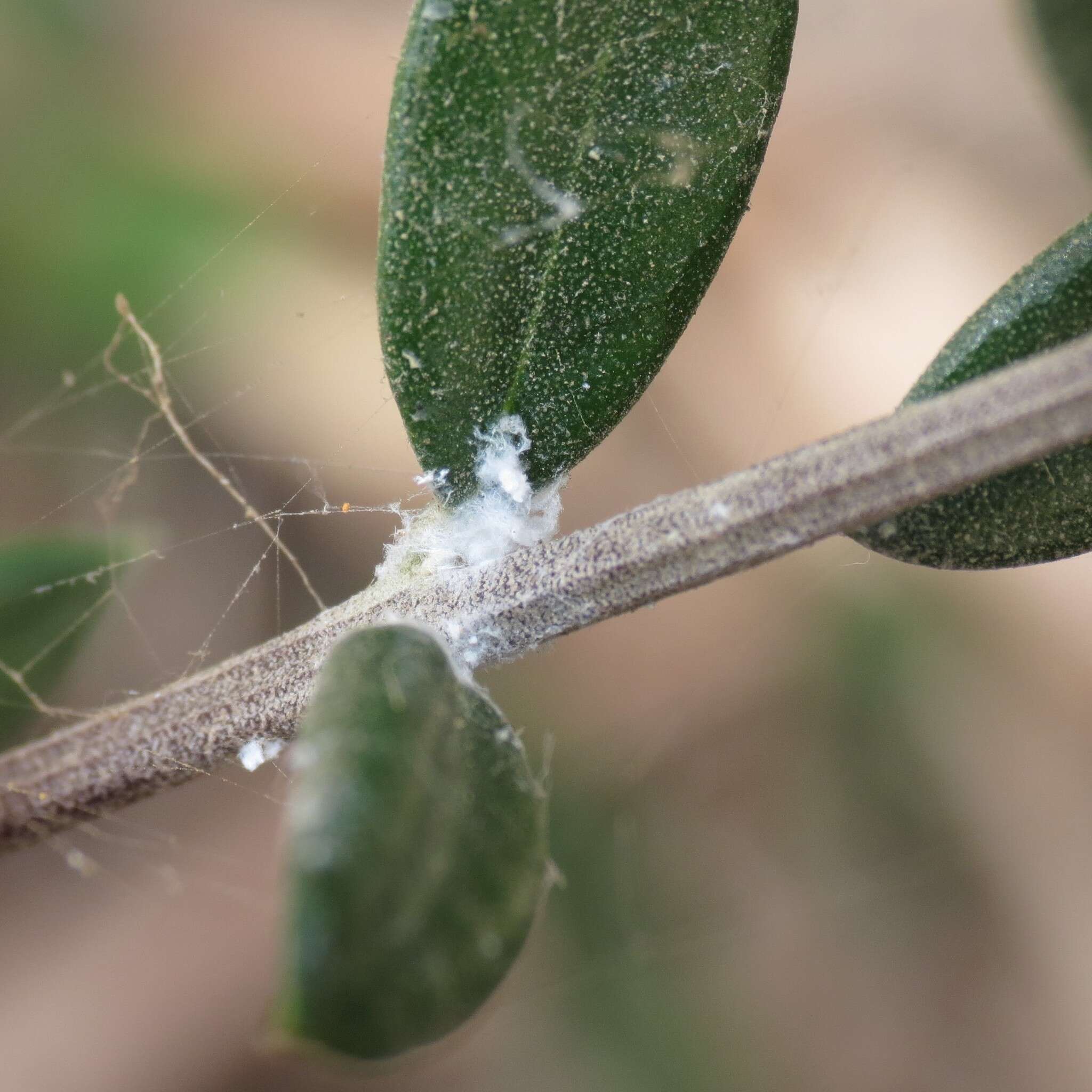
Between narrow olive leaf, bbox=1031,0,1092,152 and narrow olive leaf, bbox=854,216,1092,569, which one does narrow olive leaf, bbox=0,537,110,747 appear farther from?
narrow olive leaf, bbox=1031,0,1092,152

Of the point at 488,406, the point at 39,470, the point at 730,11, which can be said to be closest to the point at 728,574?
the point at 488,406

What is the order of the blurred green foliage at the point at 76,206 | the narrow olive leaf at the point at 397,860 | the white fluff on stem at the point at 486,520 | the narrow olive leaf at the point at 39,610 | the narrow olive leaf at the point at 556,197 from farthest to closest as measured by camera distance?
the blurred green foliage at the point at 76,206, the narrow olive leaf at the point at 39,610, the white fluff on stem at the point at 486,520, the narrow olive leaf at the point at 556,197, the narrow olive leaf at the point at 397,860

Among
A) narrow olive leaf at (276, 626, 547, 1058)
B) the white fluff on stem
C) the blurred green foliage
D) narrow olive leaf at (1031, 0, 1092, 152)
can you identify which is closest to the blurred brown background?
the blurred green foliage

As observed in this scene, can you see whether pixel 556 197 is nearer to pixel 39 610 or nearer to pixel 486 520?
pixel 486 520

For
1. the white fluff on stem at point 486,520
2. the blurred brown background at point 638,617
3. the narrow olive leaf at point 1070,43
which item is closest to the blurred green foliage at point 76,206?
the blurred brown background at point 638,617

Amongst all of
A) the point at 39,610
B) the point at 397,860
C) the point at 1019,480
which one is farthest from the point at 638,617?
the point at 397,860

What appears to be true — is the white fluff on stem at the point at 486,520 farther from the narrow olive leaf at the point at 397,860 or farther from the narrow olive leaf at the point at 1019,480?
the narrow olive leaf at the point at 1019,480
